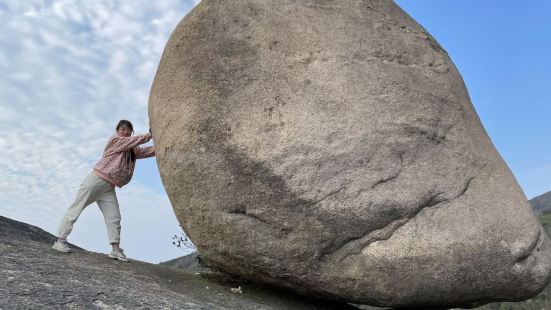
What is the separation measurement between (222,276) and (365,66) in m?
3.20

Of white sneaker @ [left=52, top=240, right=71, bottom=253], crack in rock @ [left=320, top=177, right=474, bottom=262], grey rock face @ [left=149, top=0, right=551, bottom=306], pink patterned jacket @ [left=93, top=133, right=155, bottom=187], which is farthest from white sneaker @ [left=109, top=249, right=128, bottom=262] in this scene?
crack in rock @ [left=320, top=177, right=474, bottom=262]

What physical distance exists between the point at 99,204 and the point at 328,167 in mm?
3107

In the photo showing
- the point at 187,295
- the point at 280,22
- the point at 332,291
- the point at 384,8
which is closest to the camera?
the point at 187,295

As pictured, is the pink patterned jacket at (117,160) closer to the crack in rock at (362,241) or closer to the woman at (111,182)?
the woman at (111,182)

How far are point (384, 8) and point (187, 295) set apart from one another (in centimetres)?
459

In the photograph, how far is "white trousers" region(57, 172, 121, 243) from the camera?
6.77 m

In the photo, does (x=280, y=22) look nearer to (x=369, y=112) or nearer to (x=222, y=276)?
(x=369, y=112)

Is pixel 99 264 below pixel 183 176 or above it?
below

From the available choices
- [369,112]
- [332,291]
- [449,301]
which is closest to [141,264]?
[332,291]

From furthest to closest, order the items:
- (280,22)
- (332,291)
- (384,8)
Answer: (384,8), (280,22), (332,291)

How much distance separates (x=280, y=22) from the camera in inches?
261

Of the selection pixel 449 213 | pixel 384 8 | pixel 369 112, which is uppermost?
pixel 384 8

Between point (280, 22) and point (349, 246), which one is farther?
point (280, 22)

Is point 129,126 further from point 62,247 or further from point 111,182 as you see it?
point 62,247
